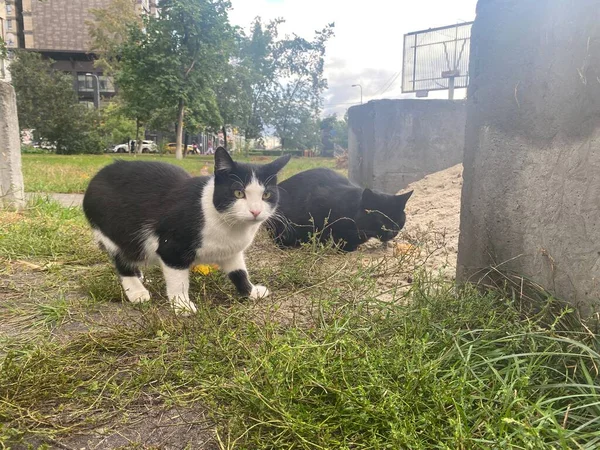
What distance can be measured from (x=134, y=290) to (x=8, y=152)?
322 centimetres

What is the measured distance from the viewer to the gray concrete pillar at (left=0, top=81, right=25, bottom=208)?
4547 millimetres

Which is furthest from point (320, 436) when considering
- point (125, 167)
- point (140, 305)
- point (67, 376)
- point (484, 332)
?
point (125, 167)

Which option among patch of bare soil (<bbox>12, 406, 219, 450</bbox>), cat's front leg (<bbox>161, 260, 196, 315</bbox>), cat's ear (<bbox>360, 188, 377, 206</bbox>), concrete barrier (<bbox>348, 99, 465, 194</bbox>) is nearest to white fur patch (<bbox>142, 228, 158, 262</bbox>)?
cat's front leg (<bbox>161, 260, 196, 315</bbox>)

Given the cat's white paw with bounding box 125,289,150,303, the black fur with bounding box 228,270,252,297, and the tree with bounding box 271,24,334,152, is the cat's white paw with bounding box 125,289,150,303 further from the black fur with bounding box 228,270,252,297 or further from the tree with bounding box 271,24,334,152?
the tree with bounding box 271,24,334,152

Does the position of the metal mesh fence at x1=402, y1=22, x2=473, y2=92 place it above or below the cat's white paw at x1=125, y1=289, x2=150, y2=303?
above

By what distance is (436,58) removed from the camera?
364 inches

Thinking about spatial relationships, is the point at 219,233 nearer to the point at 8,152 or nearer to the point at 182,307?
the point at 182,307

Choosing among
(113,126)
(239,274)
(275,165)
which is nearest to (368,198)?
(275,165)

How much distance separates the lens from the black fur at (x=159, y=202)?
2.27 meters

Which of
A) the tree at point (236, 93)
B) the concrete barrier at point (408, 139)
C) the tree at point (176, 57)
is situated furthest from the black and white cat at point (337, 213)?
the tree at point (236, 93)

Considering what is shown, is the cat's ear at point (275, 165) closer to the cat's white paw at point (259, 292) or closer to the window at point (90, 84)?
the cat's white paw at point (259, 292)

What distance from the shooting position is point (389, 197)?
12.3 feet

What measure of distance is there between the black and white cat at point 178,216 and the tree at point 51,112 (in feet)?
88.2

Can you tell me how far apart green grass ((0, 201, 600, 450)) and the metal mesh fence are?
7781mm
